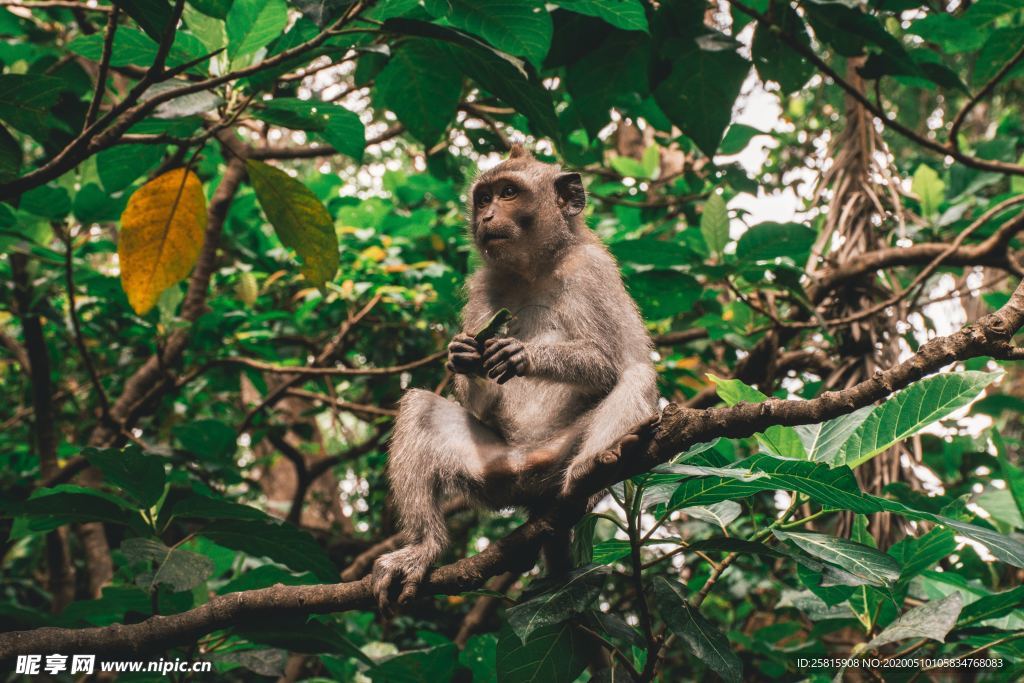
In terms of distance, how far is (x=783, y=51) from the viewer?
4.36m

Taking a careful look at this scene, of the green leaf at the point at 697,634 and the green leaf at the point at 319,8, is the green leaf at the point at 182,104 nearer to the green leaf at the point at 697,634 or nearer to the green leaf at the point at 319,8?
the green leaf at the point at 319,8

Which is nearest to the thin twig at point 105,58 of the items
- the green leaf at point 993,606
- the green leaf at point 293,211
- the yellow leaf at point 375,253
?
the green leaf at point 293,211

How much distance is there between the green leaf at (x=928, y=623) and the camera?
9.40ft

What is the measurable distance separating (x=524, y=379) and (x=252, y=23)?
2.12m

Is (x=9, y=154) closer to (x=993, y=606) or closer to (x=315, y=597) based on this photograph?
(x=315, y=597)

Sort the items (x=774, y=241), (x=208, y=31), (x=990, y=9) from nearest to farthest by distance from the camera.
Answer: (x=208, y=31) < (x=990, y=9) < (x=774, y=241)

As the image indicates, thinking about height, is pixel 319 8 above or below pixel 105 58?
above

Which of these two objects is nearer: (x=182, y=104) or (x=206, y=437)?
(x=182, y=104)

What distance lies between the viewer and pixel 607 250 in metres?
4.85

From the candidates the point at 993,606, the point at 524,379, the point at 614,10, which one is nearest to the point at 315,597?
the point at 524,379

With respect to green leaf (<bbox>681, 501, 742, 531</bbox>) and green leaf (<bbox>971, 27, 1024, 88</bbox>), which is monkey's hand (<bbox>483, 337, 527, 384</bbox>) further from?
green leaf (<bbox>971, 27, 1024, 88</bbox>)

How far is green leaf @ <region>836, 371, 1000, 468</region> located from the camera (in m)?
2.50

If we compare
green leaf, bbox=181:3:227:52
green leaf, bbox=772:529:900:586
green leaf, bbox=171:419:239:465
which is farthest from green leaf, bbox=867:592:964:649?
green leaf, bbox=181:3:227:52

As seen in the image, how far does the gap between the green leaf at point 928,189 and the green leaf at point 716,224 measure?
155 cm
